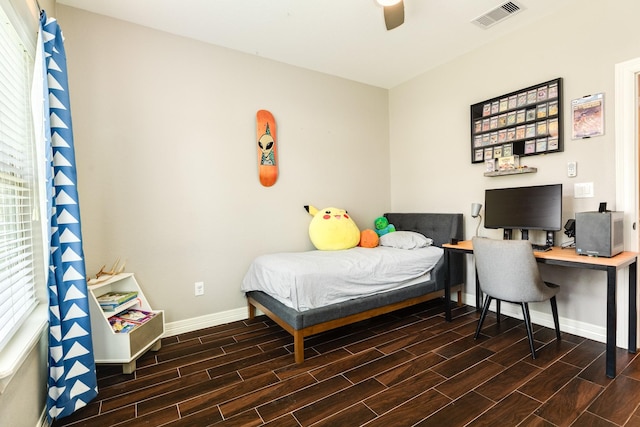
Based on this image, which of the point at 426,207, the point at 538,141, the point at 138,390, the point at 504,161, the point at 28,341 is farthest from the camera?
the point at 426,207

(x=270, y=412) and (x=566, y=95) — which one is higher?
(x=566, y=95)

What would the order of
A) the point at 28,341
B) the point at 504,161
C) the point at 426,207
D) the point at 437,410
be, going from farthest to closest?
1. the point at 426,207
2. the point at 504,161
3. the point at 437,410
4. the point at 28,341

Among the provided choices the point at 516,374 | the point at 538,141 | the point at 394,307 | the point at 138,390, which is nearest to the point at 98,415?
the point at 138,390

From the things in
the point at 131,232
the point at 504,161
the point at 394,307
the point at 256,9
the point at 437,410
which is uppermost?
the point at 256,9

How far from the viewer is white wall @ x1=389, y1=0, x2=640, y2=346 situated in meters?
2.31

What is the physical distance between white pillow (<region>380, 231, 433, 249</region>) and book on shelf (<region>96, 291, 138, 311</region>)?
2.40m

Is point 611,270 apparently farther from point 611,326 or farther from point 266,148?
point 266,148

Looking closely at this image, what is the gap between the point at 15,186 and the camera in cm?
152

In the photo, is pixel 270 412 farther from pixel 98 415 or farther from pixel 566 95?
pixel 566 95

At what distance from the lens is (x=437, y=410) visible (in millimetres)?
1664

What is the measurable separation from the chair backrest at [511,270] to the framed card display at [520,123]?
1.06 metres

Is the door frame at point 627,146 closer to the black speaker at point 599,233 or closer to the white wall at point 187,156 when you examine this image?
the black speaker at point 599,233

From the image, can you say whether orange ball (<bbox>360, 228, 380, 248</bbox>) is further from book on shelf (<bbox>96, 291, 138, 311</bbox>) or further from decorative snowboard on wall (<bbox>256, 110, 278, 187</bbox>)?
book on shelf (<bbox>96, 291, 138, 311</bbox>)

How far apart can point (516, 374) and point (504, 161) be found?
1.85m
